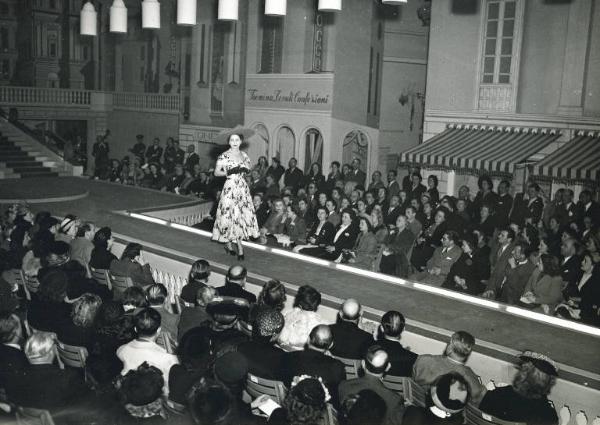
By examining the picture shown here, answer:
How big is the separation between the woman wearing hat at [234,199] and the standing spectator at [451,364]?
382cm

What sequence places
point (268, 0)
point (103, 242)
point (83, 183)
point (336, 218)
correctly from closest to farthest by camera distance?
1. point (268, 0)
2. point (103, 242)
3. point (336, 218)
4. point (83, 183)

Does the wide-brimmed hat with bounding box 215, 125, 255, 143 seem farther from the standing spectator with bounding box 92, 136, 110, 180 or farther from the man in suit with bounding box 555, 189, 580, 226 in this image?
the standing spectator with bounding box 92, 136, 110, 180

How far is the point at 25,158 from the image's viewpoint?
676 inches

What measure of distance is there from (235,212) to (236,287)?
2290 millimetres

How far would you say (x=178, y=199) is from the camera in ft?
43.4

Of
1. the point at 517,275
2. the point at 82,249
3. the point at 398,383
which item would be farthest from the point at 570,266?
the point at 82,249

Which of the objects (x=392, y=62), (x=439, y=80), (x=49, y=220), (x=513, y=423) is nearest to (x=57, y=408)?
(x=513, y=423)

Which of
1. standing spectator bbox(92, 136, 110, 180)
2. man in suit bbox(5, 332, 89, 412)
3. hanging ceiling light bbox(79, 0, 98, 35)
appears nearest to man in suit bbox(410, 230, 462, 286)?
hanging ceiling light bbox(79, 0, 98, 35)

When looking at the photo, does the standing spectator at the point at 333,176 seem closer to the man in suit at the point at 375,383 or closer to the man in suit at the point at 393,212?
the man in suit at the point at 393,212

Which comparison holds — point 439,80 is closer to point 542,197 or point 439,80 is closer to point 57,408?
point 542,197

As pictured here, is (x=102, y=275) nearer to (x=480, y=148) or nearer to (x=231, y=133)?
(x=231, y=133)

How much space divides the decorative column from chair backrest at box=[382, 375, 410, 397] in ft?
30.6

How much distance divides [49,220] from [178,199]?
5.16m

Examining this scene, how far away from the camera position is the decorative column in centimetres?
1150
